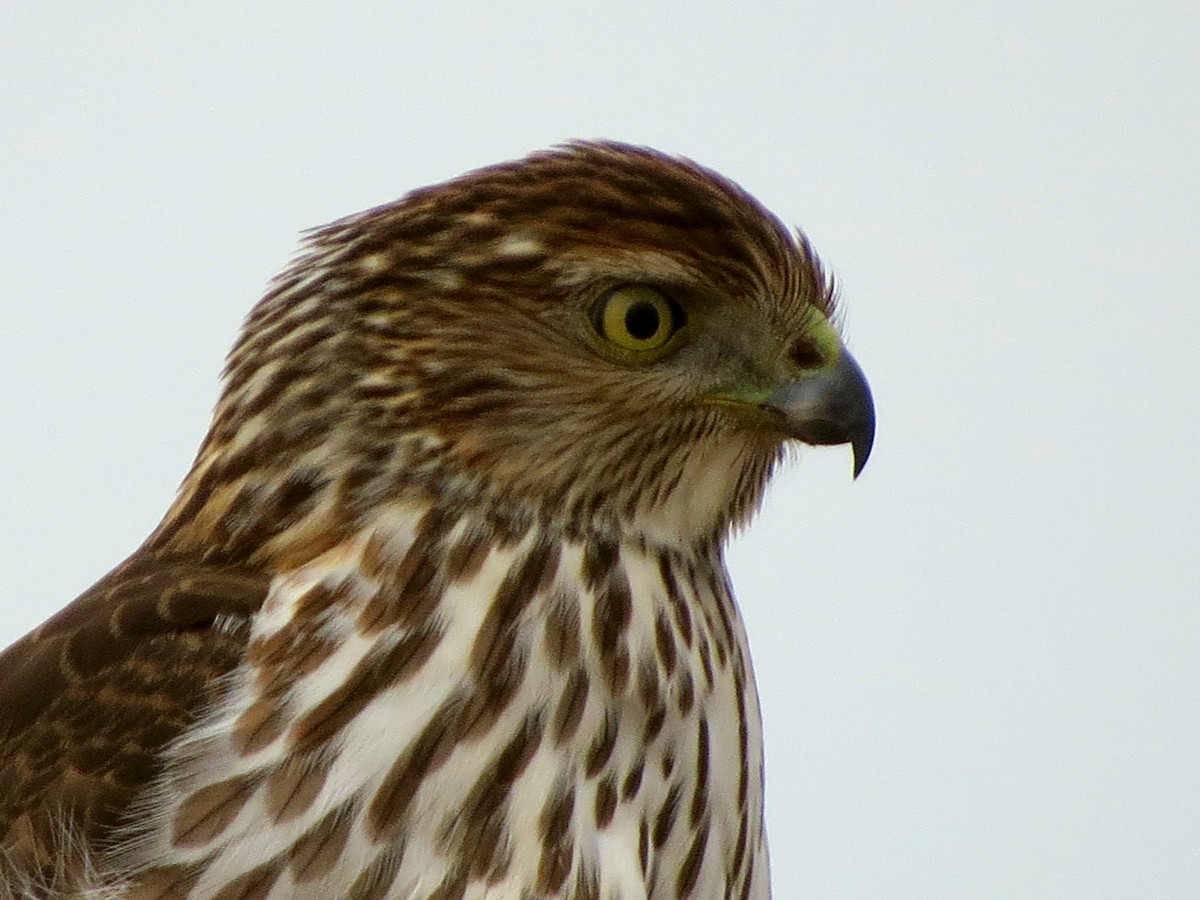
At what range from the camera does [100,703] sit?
3182mm

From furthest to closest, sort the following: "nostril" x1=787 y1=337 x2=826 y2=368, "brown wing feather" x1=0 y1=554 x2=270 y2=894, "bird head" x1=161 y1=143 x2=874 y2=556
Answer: "nostril" x1=787 y1=337 x2=826 y2=368 < "bird head" x1=161 y1=143 x2=874 y2=556 < "brown wing feather" x1=0 y1=554 x2=270 y2=894

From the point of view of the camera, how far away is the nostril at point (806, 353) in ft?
12.0

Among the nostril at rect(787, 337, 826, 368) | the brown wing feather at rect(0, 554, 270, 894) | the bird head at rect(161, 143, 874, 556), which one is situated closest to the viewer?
the brown wing feather at rect(0, 554, 270, 894)

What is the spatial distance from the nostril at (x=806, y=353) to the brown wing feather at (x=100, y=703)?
996mm

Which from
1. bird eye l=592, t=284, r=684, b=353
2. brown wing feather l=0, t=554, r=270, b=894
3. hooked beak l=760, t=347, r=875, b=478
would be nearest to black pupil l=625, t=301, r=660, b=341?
bird eye l=592, t=284, r=684, b=353

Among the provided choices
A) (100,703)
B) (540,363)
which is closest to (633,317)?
(540,363)

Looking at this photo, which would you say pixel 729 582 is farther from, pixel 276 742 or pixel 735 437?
pixel 276 742

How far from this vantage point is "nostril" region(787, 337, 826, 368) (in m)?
3.65

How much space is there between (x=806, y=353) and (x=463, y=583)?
2.43 ft

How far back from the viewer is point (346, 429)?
138 inches

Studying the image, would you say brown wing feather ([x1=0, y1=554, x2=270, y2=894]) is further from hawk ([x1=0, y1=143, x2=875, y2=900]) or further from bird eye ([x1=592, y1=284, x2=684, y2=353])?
bird eye ([x1=592, y1=284, x2=684, y2=353])

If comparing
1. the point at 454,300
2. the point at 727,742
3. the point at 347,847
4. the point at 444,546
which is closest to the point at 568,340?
the point at 454,300

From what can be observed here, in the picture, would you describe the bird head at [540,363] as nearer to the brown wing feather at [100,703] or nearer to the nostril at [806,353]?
the nostril at [806,353]

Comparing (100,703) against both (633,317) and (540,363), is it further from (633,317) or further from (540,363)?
(633,317)
